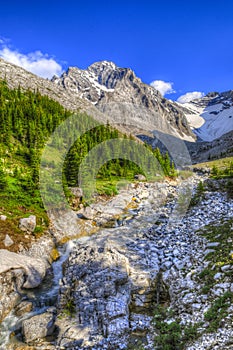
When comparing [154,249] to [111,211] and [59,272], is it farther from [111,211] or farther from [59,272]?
[111,211]

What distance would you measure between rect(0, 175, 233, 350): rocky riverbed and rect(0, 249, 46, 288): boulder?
2.39 metres

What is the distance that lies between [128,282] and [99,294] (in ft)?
6.12

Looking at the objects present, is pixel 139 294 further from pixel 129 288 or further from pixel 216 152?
pixel 216 152

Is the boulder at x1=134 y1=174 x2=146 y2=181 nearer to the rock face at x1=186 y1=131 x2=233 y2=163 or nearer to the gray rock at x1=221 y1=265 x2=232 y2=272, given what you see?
the gray rock at x1=221 y1=265 x2=232 y2=272

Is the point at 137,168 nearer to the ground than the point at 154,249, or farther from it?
farther from it

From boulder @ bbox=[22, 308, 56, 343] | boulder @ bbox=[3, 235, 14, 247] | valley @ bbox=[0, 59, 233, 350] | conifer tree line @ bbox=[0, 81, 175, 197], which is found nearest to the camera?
valley @ bbox=[0, 59, 233, 350]

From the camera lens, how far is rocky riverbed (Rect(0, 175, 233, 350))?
10297 mm

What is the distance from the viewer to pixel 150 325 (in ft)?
36.3

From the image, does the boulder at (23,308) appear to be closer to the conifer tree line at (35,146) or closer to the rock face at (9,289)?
the rock face at (9,289)

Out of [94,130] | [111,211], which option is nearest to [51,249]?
[111,211]

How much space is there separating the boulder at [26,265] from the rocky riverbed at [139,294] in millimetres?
2387

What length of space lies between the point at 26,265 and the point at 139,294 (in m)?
8.18

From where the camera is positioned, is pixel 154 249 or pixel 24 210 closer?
pixel 154 249

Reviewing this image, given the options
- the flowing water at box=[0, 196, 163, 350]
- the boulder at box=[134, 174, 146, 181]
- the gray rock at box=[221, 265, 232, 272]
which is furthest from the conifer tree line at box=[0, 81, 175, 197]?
the gray rock at box=[221, 265, 232, 272]
